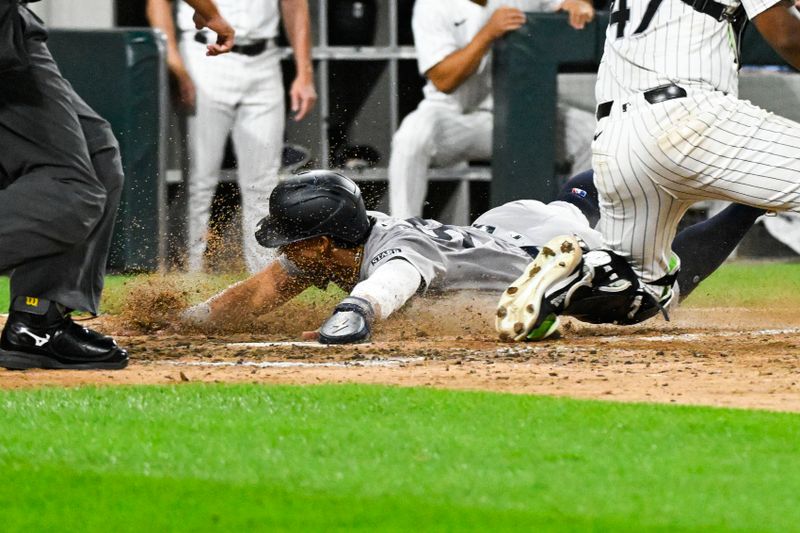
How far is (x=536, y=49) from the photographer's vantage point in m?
9.39

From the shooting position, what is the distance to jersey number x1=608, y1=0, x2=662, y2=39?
17.3 feet

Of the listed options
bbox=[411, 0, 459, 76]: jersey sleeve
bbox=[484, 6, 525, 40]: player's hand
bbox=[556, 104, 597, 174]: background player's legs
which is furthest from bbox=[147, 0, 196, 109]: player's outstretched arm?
bbox=[556, 104, 597, 174]: background player's legs

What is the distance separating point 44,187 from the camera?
14.6 feet

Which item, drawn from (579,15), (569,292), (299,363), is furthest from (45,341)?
(579,15)

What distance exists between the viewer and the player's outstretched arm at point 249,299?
5918 millimetres

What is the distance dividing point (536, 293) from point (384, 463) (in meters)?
2.28

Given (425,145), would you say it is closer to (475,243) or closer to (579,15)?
(579,15)

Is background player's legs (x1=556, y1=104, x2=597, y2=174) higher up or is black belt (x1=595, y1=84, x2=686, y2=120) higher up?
black belt (x1=595, y1=84, x2=686, y2=120)

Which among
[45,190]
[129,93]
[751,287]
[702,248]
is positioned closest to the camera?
[45,190]

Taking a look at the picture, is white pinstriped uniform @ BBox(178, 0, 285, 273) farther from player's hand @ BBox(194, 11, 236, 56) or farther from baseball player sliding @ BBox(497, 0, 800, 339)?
baseball player sliding @ BBox(497, 0, 800, 339)

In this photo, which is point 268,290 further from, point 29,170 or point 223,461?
point 223,461

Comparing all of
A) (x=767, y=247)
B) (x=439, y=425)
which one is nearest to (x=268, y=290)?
(x=439, y=425)

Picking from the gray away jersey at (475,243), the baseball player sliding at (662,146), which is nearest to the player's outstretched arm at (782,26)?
the baseball player sliding at (662,146)

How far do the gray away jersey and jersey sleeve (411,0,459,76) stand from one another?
3.05 metres
